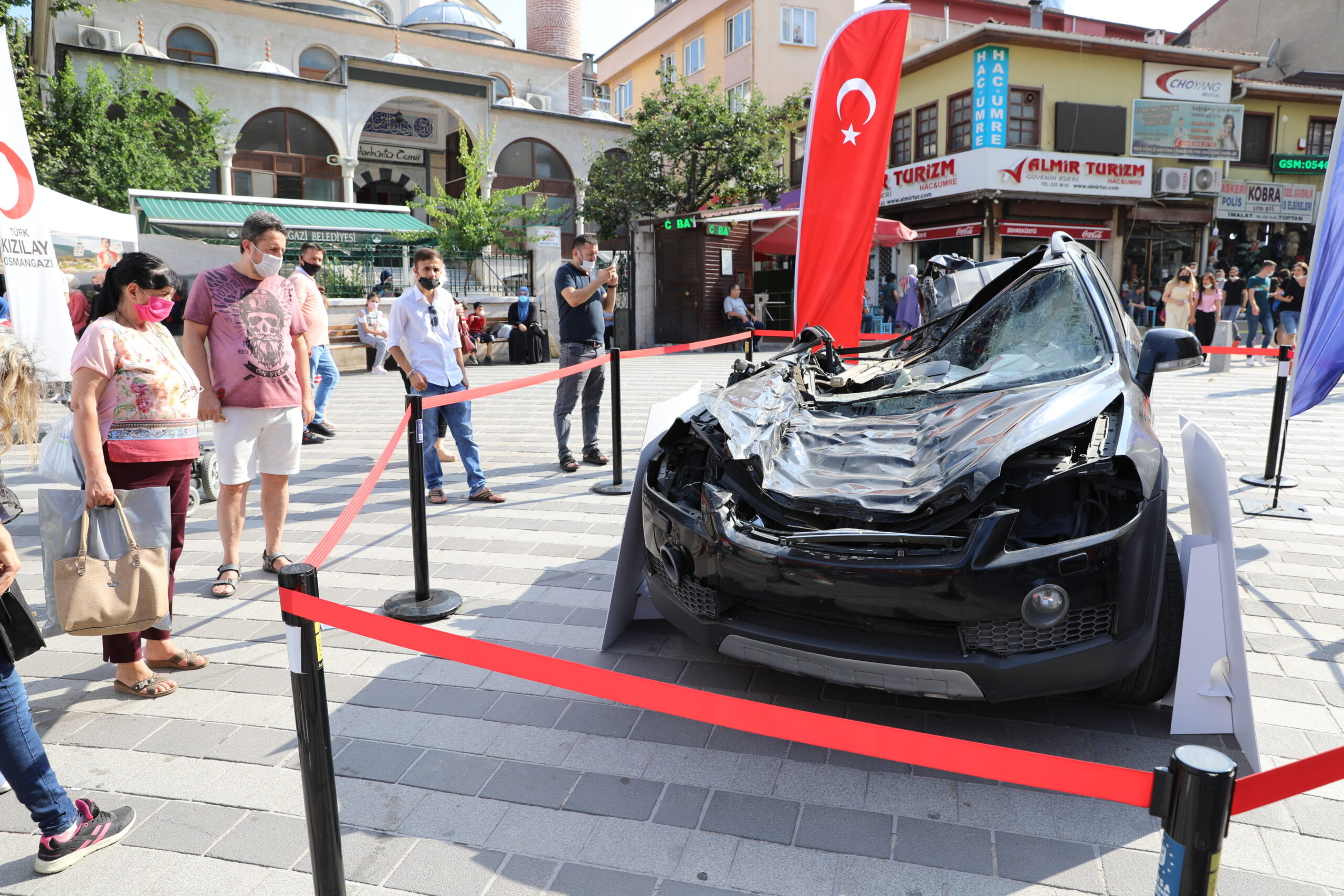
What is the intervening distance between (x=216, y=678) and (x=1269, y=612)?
4770 mm

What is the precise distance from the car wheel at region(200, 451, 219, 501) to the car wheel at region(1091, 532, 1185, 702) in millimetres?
6146

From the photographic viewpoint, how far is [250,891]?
2.31 metres

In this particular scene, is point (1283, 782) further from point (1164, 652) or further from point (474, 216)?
point (474, 216)

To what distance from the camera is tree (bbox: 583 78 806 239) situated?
25453 millimetres

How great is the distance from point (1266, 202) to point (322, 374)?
2955cm

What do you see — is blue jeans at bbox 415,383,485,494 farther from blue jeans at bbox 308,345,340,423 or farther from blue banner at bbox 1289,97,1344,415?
blue banner at bbox 1289,97,1344,415

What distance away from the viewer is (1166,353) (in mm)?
3648

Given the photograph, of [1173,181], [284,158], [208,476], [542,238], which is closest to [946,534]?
[208,476]

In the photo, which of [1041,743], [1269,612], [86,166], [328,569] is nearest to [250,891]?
[1041,743]

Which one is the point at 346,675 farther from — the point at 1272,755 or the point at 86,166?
the point at 86,166

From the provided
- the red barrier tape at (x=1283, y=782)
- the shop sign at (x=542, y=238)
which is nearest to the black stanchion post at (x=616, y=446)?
the red barrier tape at (x=1283, y=782)

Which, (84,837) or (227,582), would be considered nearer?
(84,837)

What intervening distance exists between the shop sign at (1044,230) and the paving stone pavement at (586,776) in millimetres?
20993

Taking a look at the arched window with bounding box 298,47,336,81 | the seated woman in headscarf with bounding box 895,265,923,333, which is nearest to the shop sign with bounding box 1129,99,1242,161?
the seated woman in headscarf with bounding box 895,265,923,333
